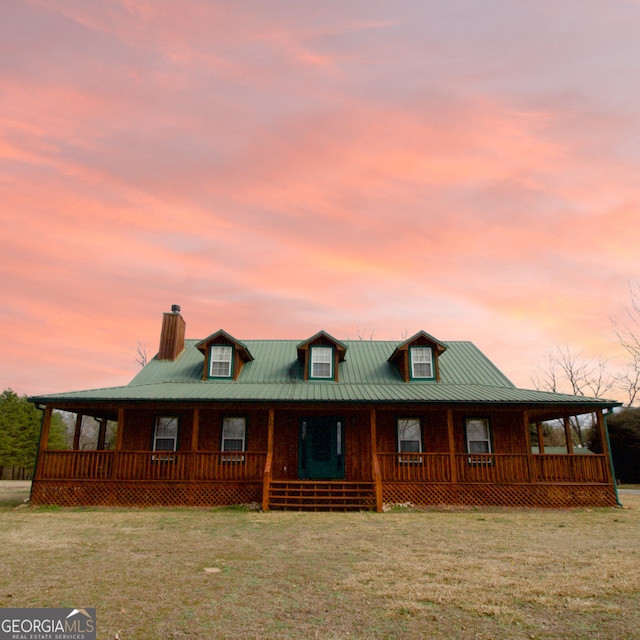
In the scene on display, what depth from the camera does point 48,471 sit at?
1664 cm

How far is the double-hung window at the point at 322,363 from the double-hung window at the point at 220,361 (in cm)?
345

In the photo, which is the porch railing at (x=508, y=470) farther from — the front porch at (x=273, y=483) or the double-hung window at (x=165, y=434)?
the double-hung window at (x=165, y=434)

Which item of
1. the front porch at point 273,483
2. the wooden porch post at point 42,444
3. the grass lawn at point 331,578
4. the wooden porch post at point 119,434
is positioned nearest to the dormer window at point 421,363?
the front porch at point 273,483

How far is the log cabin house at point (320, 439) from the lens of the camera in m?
16.5

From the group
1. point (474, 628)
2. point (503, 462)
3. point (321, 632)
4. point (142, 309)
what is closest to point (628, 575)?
point (474, 628)

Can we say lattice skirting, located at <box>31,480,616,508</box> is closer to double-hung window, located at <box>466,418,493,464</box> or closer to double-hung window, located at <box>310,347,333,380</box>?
double-hung window, located at <box>466,418,493,464</box>

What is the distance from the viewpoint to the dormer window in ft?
66.9

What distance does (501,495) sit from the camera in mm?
16656

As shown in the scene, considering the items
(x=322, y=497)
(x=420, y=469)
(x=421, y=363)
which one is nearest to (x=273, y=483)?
(x=322, y=497)

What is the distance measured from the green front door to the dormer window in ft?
12.8

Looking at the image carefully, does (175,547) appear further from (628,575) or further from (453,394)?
(453,394)

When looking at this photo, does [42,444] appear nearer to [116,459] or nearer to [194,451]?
[116,459]

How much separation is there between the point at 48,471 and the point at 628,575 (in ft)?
54.9

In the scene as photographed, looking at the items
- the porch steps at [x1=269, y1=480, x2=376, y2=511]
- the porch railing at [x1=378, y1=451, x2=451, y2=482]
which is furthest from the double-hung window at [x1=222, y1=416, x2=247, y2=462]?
the porch railing at [x1=378, y1=451, x2=451, y2=482]
